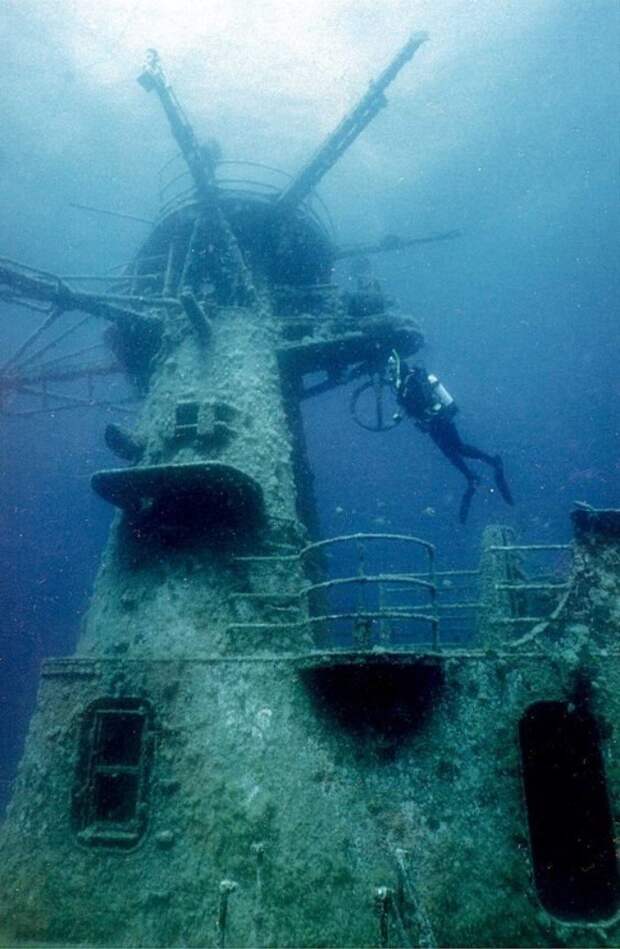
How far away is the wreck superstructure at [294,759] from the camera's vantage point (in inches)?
239

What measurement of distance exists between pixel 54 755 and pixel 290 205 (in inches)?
501

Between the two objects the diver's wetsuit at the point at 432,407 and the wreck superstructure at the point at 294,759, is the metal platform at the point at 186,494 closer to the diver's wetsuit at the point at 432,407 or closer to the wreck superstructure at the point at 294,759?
the wreck superstructure at the point at 294,759

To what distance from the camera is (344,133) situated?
46.5ft

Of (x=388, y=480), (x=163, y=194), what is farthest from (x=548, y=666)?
(x=388, y=480)

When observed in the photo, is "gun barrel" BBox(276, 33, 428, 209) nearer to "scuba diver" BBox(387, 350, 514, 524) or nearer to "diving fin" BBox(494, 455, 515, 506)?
"scuba diver" BBox(387, 350, 514, 524)

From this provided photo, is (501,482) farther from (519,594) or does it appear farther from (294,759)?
(294,759)

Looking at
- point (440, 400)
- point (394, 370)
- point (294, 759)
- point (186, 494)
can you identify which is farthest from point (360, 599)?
point (394, 370)

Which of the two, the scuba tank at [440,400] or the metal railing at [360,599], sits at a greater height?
the scuba tank at [440,400]

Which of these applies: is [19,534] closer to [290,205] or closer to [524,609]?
[290,205]

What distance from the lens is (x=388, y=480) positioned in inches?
2665

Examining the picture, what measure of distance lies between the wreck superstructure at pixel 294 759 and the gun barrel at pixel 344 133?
851cm

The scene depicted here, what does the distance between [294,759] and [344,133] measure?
541 inches

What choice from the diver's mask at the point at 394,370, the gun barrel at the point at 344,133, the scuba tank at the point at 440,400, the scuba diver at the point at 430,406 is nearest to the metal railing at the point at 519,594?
the scuba diver at the point at 430,406

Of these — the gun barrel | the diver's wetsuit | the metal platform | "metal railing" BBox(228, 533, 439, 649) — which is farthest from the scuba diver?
the gun barrel
